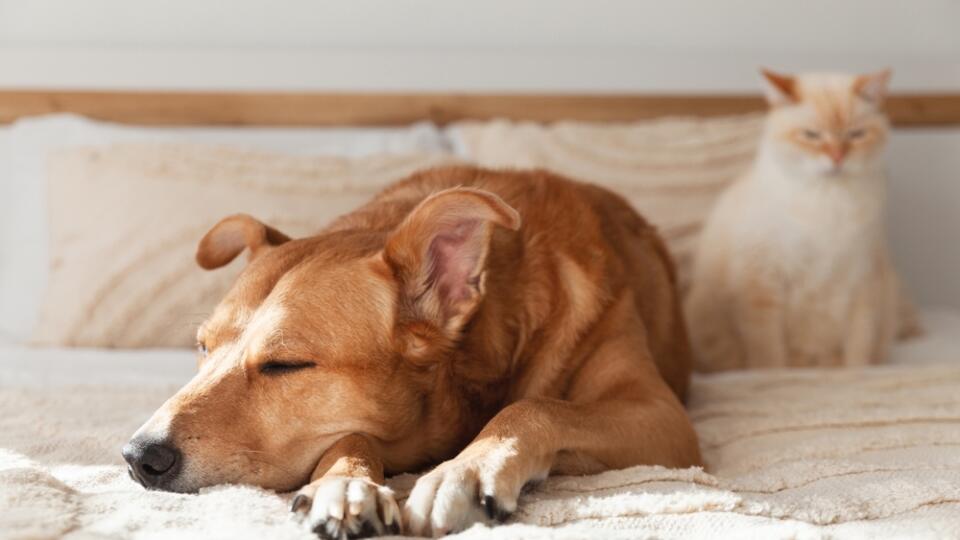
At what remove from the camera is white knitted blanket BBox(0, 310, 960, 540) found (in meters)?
1.15

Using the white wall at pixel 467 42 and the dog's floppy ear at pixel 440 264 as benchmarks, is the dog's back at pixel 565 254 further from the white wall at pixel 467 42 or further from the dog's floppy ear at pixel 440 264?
the white wall at pixel 467 42

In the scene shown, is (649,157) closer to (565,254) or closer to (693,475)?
(565,254)

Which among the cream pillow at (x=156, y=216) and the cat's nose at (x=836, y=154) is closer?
the cream pillow at (x=156, y=216)

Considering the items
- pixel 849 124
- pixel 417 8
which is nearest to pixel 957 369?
pixel 849 124

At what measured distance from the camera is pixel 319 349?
141cm

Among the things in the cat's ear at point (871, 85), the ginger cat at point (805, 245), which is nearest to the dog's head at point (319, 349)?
the ginger cat at point (805, 245)

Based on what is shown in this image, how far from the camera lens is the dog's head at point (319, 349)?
1338mm

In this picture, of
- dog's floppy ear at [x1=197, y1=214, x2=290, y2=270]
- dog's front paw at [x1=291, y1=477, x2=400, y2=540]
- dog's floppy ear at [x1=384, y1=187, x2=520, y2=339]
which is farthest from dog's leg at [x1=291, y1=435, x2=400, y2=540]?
dog's floppy ear at [x1=197, y1=214, x2=290, y2=270]

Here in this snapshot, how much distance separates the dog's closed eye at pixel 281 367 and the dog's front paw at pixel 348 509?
0.80 ft

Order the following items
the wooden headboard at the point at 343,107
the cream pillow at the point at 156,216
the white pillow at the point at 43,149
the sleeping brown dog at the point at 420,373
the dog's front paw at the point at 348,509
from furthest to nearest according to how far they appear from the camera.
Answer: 1. the wooden headboard at the point at 343,107
2. the white pillow at the point at 43,149
3. the cream pillow at the point at 156,216
4. the sleeping brown dog at the point at 420,373
5. the dog's front paw at the point at 348,509

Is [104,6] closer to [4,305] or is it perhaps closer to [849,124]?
[4,305]

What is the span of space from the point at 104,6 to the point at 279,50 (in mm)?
636

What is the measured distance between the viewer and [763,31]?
3666mm

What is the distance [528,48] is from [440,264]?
2238mm
